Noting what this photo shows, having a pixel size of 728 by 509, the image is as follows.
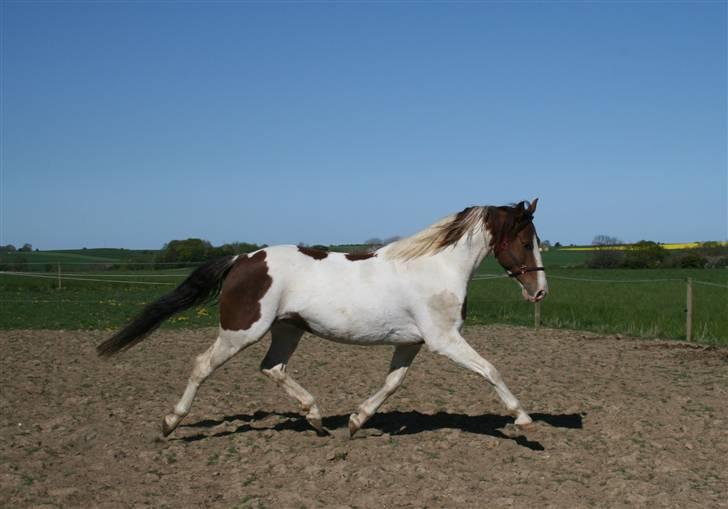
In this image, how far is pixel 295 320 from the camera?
18.7 feet

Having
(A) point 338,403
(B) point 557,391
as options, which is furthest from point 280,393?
(B) point 557,391

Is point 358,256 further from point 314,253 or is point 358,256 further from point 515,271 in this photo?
point 515,271

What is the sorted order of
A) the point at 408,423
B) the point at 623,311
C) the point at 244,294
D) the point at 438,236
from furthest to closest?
the point at 623,311 < the point at 408,423 < the point at 438,236 < the point at 244,294

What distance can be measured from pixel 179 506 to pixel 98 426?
6.86 ft

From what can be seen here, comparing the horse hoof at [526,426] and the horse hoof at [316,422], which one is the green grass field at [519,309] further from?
the horse hoof at [526,426]

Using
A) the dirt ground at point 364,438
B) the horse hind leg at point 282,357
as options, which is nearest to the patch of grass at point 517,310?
the dirt ground at point 364,438

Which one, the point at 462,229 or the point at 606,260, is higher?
the point at 462,229

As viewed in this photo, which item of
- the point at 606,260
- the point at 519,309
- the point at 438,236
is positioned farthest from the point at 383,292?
the point at 606,260

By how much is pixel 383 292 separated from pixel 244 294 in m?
1.07

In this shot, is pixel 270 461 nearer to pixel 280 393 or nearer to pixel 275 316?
pixel 275 316

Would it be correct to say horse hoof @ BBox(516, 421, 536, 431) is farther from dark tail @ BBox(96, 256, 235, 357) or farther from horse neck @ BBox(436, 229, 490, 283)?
dark tail @ BBox(96, 256, 235, 357)

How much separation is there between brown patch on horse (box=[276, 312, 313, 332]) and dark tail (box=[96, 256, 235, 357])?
68cm

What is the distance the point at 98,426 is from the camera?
6.18 m

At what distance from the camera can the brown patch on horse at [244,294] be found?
5.64 meters
